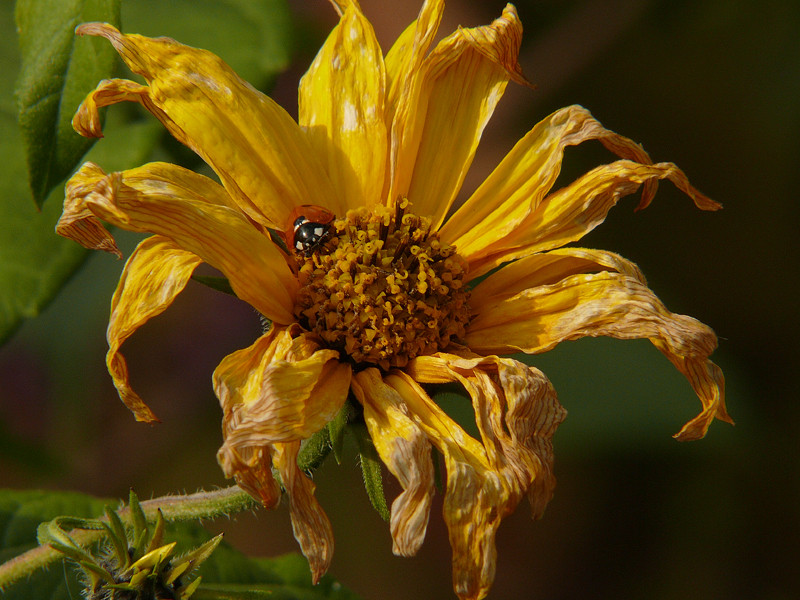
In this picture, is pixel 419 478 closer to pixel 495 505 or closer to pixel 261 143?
pixel 495 505

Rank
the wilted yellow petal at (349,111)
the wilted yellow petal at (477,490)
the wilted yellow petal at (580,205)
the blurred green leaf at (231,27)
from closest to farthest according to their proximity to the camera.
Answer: the wilted yellow petal at (477,490) → the wilted yellow petal at (580,205) → the wilted yellow petal at (349,111) → the blurred green leaf at (231,27)

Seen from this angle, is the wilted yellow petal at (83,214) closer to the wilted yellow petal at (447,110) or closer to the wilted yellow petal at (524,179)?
A: the wilted yellow petal at (447,110)

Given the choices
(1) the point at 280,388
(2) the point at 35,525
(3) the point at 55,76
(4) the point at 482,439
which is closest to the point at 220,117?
(3) the point at 55,76

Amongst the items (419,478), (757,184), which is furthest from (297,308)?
(757,184)

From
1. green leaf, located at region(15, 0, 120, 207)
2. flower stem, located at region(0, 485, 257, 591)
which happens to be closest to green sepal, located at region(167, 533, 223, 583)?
flower stem, located at region(0, 485, 257, 591)

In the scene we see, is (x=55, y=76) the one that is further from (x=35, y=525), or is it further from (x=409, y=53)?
(x=35, y=525)

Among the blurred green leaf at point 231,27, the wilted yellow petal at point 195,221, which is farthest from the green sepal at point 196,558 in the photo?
the blurred green leaf at point 231,27

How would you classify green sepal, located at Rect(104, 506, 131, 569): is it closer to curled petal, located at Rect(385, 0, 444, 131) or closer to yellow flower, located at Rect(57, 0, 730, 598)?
yellow flower, located at Rect(57, 0, 730, 598)
